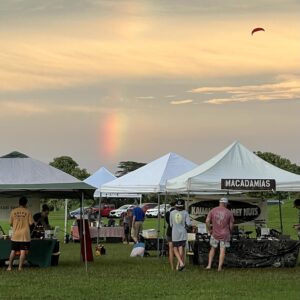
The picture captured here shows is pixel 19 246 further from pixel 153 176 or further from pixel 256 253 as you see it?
pixel 153 176

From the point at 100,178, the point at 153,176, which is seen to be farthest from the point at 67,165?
the point at 153,176

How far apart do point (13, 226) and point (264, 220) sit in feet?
24.8

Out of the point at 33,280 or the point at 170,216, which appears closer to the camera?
the point at 33,280

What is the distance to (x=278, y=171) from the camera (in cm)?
1838

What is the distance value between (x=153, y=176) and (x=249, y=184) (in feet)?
21.8

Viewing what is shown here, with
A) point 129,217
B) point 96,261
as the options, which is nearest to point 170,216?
point 96,261

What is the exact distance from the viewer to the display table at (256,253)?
17141 millimetres

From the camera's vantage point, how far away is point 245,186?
1758 cm

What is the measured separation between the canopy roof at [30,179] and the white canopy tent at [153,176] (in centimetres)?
512

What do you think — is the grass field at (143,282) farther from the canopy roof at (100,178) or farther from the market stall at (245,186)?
the canopy roof at (100,178)

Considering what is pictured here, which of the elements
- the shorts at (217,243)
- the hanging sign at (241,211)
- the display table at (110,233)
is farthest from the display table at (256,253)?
the display table at (110,233)

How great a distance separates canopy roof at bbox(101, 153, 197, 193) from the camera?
23375 mm

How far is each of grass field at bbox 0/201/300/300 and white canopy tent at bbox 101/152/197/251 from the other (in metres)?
5.21

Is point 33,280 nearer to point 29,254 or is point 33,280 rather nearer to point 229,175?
point 29,254
